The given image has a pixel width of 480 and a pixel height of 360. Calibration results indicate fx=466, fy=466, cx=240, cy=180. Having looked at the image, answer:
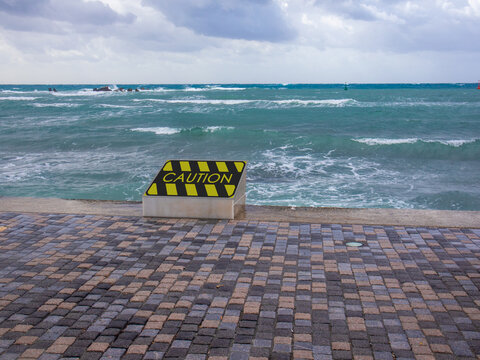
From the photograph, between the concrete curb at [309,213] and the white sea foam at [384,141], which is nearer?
the concrete curb at [309,213]

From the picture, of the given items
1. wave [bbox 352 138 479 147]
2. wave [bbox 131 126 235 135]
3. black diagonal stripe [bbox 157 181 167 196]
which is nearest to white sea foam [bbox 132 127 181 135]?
wave [bbox 131 126 235 135]

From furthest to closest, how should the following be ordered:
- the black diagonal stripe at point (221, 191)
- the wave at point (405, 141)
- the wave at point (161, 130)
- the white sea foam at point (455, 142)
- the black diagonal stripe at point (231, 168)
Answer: the wave at point (161, 130) → the wave at point (405, 141) → the white sea foam at point (455, 142) → the black diagonal stripe at point (231, 168) → the black diagonal stripe at point (221, 191)

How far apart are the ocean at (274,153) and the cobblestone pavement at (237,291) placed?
17.0ft

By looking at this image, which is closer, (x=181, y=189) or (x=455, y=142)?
(x=181, y=189)

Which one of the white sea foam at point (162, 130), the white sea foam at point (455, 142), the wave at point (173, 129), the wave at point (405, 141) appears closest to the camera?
the white sea foam at point (455, 142)

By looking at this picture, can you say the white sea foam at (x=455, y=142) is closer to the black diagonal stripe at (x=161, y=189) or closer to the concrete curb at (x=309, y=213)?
the concrete curb at (x=309, y=213)

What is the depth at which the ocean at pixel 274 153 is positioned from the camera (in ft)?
42.3

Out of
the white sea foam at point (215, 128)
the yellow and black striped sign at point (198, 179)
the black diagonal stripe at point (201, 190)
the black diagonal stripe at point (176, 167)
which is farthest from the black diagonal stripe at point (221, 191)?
the white sea foam at point (215, 128)

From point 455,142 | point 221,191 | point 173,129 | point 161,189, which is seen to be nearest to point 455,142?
point 455,142

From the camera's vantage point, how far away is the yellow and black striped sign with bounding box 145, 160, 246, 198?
704cm

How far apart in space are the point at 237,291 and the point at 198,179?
9.55 ft

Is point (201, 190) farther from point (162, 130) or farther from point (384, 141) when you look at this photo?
point (162, 130)

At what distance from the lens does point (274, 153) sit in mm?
19969

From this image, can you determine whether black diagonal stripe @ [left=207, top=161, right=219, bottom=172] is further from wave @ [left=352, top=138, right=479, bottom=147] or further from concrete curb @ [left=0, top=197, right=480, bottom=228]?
wave @ [left=352, top=138, right=479, bottom=147]
